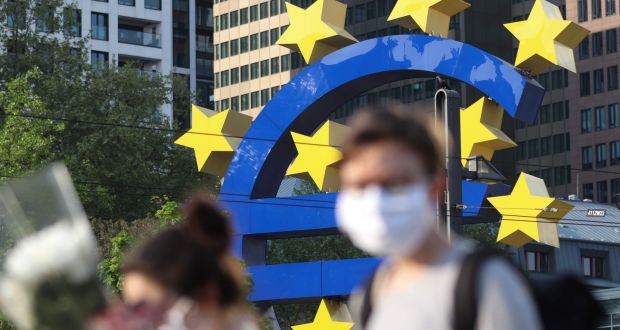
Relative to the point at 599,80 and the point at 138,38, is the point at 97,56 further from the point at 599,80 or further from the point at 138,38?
the point at 599,80

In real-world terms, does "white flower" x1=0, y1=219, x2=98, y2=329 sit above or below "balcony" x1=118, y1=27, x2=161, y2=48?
below

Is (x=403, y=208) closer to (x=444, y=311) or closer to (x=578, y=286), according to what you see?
(x=444, y=311)

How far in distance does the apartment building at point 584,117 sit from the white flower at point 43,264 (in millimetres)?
103267

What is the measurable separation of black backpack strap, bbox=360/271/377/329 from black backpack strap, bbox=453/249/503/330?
46cm

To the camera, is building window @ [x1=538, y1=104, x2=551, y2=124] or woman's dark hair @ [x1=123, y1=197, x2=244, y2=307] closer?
woman's dark hair @ [x1=123, y1=197, x2=244, y2=307]

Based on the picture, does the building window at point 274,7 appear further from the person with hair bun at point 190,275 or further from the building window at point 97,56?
the person with hair bun at point 190,275

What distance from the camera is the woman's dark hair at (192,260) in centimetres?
387

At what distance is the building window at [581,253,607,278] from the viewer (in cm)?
8412

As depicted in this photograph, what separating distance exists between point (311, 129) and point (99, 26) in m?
86.0

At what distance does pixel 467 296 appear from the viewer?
3.88m

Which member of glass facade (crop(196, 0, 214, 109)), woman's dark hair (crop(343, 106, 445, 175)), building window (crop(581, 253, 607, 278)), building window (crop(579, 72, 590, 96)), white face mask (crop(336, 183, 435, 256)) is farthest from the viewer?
glass facade (crop(196, 0, 214, 109))

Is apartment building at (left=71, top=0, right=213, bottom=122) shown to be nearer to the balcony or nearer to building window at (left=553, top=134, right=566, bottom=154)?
A: the balcony

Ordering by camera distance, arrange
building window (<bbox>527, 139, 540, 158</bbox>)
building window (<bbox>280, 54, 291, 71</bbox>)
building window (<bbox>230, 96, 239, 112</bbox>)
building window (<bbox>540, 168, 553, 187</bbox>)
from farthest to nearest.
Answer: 1. building window (<bbox>230, 96, 239, 112</bbox>)
2. building window (<bbox>280, 54, 291, 71</bbox>)
3. building window (<bbox>527, 139, 540, 158</bbox>)
4. building window (<bbox>540, 168, 553, 187</bbox>)

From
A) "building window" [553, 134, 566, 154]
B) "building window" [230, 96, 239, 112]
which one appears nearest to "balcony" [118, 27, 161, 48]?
"building window" [230, 96, 239, 112]
